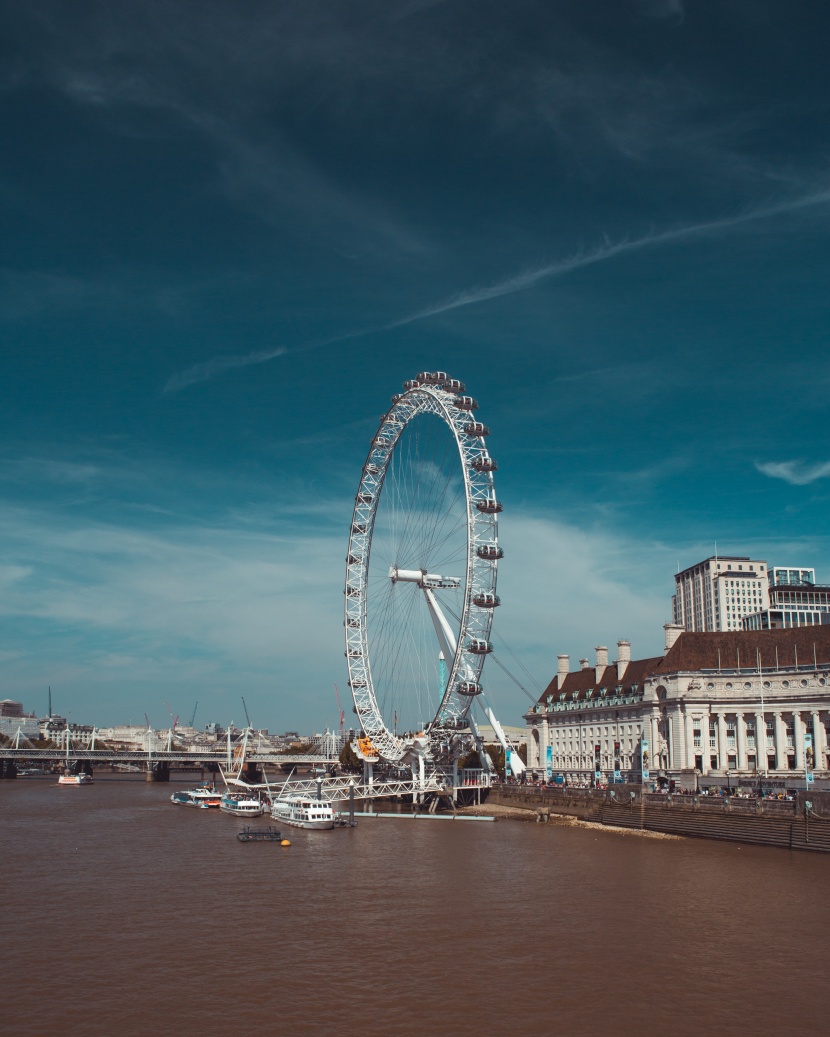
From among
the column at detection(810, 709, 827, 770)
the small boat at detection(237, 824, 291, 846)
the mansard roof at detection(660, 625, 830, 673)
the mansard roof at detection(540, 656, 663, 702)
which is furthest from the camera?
the mansard roof at detection(540, 656, 663, 702)

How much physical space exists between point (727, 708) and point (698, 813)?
37.2 metres

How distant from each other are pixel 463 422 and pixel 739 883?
44313 millimetres

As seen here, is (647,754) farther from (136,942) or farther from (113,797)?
(136,942)

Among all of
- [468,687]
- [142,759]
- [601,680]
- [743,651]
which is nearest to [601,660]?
[601,680]

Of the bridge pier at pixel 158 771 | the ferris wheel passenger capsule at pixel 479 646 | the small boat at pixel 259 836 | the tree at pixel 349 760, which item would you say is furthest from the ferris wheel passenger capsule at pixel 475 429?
the bridge pier at pixel 158 771

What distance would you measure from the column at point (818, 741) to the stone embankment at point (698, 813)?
2545cm

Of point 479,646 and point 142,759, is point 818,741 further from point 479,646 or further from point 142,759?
point 142,759

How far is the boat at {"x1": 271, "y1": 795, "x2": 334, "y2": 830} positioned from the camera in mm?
68125

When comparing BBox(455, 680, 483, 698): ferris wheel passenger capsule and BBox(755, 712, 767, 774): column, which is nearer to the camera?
BBox(455, 680, 483, 698): ferris wheel passenger capsule

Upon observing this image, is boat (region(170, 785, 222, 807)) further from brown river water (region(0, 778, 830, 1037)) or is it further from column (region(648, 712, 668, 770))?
brown river water (region(0, 778, 830, 1037))

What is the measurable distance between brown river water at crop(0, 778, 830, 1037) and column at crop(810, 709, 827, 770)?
124 feet

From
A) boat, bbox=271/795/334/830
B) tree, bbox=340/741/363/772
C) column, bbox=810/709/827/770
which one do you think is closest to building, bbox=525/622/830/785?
column, bbox=810/709/827/770

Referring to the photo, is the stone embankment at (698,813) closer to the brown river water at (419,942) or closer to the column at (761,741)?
the brown river water at (419,942)

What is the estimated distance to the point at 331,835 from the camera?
64.9 m
